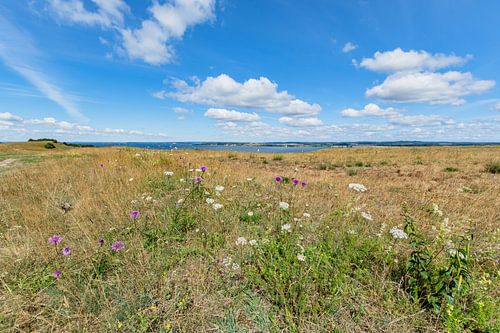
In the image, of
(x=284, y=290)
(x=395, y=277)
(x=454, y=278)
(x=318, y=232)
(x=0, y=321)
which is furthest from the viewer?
(x=318, y=232)

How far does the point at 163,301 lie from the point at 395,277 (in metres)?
2.21

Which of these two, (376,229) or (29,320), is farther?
(376,229)

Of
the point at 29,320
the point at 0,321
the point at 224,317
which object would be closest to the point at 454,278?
the point at 224,317

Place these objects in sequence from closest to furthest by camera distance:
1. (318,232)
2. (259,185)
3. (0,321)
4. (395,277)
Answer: (0,321)
(395,277)
(318,232)
(259,185)

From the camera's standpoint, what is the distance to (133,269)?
2031mm

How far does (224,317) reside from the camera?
171 cm

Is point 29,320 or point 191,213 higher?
point 191,213

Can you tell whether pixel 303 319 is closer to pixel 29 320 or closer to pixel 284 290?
pixel 284 290

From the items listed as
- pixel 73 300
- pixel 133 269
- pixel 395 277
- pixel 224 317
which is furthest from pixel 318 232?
pixel 73 300

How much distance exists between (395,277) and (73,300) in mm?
2993

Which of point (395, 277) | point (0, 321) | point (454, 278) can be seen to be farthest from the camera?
point (395, 277)

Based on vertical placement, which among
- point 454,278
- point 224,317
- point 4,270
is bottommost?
point 224,317

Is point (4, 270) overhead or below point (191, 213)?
below

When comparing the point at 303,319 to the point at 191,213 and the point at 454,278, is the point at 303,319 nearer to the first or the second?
A: the point at 454,278
